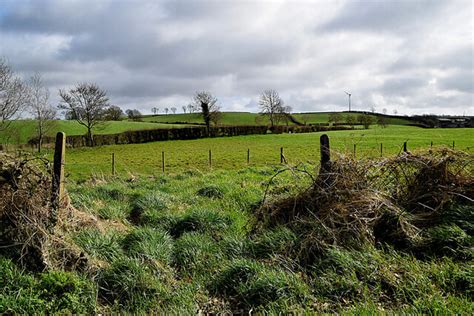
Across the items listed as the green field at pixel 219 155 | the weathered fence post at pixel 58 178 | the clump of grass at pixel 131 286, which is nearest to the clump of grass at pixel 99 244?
the clump of grass at pixel 131 286

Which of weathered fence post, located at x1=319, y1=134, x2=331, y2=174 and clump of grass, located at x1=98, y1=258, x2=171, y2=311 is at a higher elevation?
weathered fence post, located at x1=319, y1=134, x2=331, y2=174

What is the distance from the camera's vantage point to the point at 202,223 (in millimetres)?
7207

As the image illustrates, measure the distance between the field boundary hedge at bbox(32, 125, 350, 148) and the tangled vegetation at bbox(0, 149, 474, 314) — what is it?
5641cm

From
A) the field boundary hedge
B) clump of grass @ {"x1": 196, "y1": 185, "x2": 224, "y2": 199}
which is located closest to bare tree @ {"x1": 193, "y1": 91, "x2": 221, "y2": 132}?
the field boundary hedge

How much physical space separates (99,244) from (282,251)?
118 inches

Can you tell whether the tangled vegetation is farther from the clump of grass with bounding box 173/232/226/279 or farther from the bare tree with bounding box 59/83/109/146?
the bare tree with bounding box 59/83/109/146

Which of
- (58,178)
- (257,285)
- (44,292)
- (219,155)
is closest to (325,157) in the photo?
(257,285)

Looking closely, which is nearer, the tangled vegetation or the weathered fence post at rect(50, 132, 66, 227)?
the tangled vegetation

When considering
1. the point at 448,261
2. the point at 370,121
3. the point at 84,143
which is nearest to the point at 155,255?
the point at 448,261

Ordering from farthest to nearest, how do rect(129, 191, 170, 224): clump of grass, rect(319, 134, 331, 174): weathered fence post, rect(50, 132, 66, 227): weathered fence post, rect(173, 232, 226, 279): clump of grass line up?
rect(129, 191, 170, 224): clump of grass < rect(319, 134, 331, 174): weathered fence post < rect(50, 132, 66, 227): weathered fence post < rect(173, 232, 226, 279): clump of grass

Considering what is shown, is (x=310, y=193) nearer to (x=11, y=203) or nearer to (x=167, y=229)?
(x=167, y=229)

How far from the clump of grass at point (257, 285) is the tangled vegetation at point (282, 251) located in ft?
0.05

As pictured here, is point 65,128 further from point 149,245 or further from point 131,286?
point 131,286

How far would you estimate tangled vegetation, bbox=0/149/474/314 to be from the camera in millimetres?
4395
